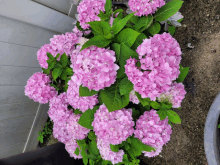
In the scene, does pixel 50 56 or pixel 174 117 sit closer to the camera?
pixel 174 117

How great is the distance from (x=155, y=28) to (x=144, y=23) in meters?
0.12

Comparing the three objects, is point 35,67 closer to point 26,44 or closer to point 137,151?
point 26,44

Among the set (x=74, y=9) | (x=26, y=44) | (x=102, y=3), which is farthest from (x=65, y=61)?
(x=74, y=9)

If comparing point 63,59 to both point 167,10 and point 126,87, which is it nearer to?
point 126,87

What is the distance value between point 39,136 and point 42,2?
1798 mm

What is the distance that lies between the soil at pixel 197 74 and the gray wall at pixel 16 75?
1.59 metres

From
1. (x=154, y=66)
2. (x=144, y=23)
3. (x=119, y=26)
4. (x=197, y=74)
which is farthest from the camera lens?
(x=197, y=74)

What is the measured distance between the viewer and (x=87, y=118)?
1142 millimetres

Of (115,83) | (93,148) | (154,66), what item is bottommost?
(93,148)

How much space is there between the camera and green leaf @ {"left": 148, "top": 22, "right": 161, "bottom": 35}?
1.30m

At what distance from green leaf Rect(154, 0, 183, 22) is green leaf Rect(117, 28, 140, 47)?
46cm

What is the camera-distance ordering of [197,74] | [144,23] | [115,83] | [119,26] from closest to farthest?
[119,26] → [115,83] → [144,23] → [197,74]

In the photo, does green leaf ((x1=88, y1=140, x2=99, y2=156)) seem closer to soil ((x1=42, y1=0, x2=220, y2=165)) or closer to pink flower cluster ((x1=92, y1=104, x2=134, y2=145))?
pink flower cluster ((x1=92, y1=104, x2=134, y2=145))

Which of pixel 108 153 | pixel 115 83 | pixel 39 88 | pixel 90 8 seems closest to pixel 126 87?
pixel 115 83
